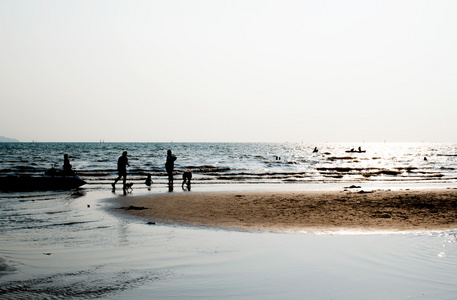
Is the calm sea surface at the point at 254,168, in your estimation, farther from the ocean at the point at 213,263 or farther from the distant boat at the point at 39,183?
the ocean at the point at 213,263

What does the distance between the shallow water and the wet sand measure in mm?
1126

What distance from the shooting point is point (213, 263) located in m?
7.37

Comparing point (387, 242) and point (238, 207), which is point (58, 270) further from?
point (238, 207)

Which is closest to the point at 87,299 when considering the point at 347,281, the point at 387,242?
the point at 347,281

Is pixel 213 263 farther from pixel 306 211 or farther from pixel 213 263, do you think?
pixel 306 211

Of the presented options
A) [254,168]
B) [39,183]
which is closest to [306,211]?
[39,183]

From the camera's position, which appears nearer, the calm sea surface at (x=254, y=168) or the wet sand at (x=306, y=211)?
the wet sand at (x=306, y=211)

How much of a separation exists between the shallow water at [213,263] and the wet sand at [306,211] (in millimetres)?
1126

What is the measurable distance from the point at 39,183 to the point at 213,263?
17744 millimetres

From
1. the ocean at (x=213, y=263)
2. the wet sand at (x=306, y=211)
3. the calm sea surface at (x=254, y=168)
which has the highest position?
the ocean at (x=213, y=263)

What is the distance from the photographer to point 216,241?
9.33m

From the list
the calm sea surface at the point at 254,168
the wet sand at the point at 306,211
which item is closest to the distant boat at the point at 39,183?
the calm sea surface at the point at 254,168

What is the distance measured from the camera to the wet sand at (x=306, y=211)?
37.8 feet

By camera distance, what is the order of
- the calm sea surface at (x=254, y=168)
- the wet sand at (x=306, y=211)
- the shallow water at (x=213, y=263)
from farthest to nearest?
1. the calm sea surface at (x=254, y=168)
2. the wet sand at (x=306, y=211)
3. the shallow water at (x=213, y=263)
